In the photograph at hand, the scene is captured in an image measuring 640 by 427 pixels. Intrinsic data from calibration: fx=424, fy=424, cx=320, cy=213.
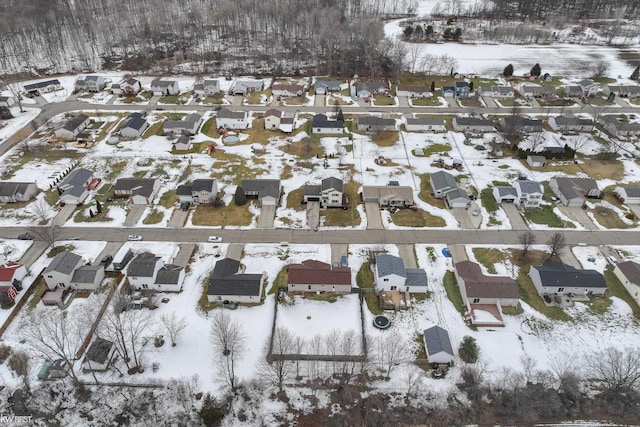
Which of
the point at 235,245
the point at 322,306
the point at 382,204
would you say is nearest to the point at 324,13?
the point at 382,204

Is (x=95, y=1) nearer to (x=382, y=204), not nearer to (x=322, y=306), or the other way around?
(x=382, y=204)

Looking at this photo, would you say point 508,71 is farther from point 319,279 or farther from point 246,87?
point 319,279

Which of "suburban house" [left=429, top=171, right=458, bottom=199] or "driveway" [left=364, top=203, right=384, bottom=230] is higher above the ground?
"suburban house" [left=429, top=171, right=458, bottom=199]

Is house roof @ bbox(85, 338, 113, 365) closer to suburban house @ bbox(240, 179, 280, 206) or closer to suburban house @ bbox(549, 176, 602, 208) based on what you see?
suburban house @ bbox(240, 179, 280, 206)

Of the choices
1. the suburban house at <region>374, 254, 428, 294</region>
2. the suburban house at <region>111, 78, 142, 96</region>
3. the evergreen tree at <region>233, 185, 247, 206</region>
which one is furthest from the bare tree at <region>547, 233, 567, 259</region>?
the suburban house at <region>111, 78, 142, 96</region>

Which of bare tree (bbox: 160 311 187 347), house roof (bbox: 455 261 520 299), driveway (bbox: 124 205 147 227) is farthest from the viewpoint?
driveway (bbox: 124 205 147 227)
